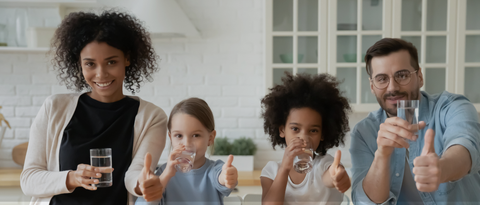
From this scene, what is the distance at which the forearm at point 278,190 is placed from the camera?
1.35 m

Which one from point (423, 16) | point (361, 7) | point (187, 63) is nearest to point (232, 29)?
point (187, 63)

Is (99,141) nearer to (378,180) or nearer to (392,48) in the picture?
(378,180)

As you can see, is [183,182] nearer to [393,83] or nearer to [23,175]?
[23,175]

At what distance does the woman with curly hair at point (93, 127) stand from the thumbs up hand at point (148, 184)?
63mm

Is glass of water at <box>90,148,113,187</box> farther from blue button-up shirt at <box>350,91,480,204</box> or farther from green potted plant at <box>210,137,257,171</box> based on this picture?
green potted plant at <box>210,137,257,171</box>

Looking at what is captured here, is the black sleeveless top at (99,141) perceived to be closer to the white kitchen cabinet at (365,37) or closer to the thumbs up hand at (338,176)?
the thumbs up hand at (338,176)

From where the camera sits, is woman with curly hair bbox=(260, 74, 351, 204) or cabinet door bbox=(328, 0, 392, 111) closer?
woman with curly hair bbox=(260, 74, 351, 204)

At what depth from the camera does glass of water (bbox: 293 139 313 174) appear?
1.29 metres

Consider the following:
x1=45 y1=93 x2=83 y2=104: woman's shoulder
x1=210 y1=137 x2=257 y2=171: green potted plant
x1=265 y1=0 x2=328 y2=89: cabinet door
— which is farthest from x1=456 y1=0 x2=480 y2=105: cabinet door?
x1=45 y1=93 x2=83 y2=104: woman's shoulder

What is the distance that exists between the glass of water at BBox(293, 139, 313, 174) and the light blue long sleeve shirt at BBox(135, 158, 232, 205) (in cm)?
27

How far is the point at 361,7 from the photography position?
297cm

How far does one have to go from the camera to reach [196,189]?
1420 millimetres

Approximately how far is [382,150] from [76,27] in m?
1.17

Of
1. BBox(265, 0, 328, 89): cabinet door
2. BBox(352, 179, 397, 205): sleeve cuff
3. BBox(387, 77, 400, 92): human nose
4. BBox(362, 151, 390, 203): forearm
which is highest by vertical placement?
BBox(265, 0, 328, 89): cabinet door
